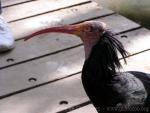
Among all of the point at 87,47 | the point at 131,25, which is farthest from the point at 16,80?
the point at 131,25

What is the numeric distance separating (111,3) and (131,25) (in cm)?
84

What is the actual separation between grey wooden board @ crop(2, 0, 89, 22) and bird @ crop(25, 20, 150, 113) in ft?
3.31

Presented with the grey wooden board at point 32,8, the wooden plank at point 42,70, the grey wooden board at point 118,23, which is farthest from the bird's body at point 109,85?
the grey wooden board at point 32,8

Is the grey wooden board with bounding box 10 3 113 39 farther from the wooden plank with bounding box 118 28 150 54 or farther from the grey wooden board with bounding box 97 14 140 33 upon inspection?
the wooden plank with bounding box 118 28 150 54

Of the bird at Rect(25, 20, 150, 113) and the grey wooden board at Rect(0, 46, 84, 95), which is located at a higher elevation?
the grey wooden board at Rect(0, 46, 84, 95)

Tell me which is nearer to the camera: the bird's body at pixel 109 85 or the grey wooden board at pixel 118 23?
the bird's body at pixel 109 85

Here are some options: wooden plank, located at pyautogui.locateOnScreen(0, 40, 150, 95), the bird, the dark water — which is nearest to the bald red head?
the bird

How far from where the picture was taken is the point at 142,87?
5.30 feet

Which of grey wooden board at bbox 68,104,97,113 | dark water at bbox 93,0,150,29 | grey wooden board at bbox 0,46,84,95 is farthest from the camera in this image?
dark water at bbox 93,0,150,29

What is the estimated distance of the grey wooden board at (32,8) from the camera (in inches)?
102

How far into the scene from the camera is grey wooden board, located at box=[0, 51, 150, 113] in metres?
1.88

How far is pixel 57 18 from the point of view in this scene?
2.55 metres

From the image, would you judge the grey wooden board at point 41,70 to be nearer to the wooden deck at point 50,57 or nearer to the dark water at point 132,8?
the wooden deck at point 50,57

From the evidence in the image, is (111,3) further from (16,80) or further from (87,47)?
(87,47)
